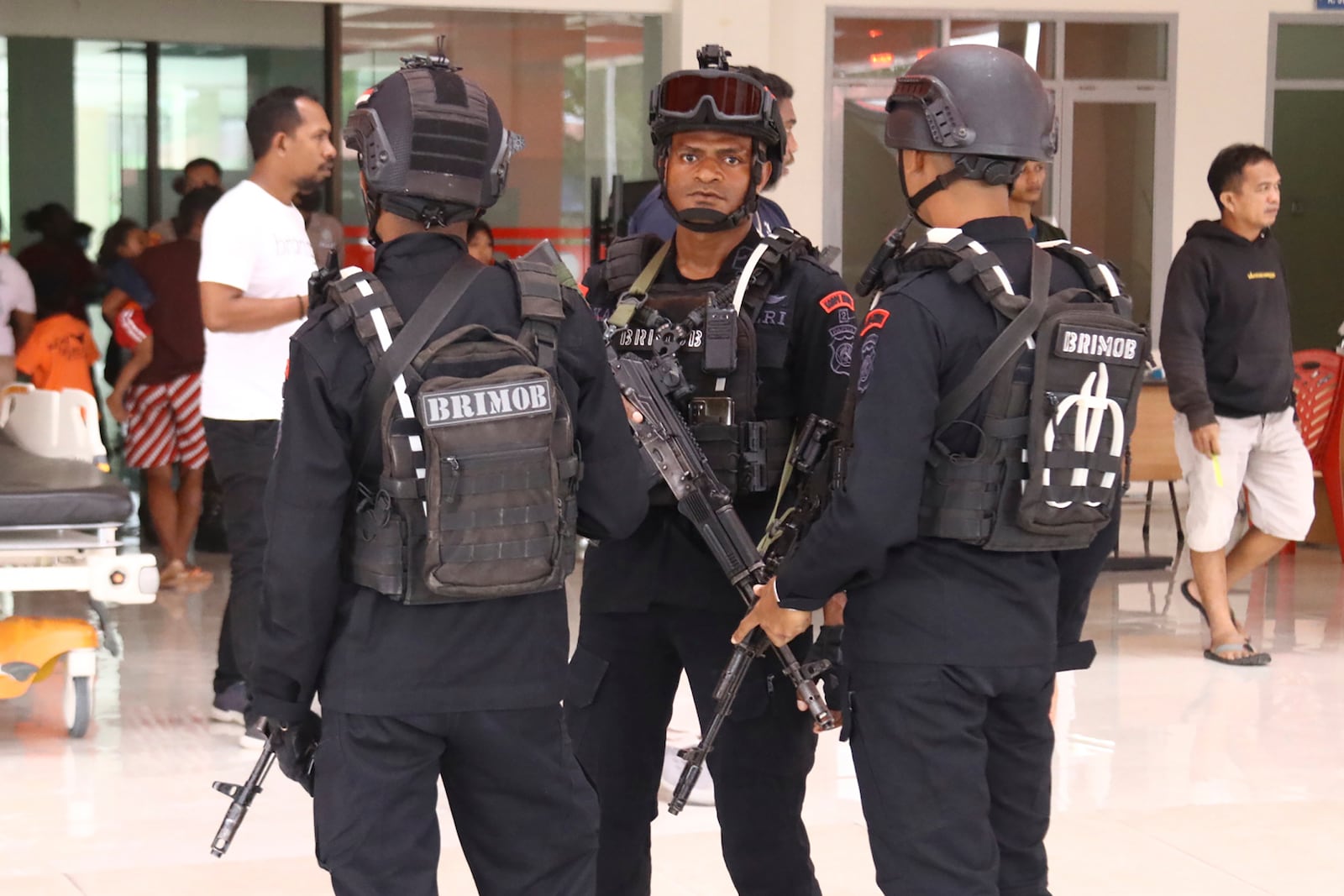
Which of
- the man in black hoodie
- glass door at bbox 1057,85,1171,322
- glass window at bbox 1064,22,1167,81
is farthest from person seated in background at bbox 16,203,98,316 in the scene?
Result: glass window at bbox 1064,22,1167,81

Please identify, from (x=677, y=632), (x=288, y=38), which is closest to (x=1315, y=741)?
(x=677, y=632)

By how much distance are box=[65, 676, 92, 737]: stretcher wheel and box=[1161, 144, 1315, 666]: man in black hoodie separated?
12.2 ft

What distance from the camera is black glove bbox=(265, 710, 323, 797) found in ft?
8.06

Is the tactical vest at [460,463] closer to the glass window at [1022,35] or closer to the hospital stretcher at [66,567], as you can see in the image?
the hospital stretcher at [66,567]

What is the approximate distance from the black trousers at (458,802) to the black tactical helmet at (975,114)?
101 centimetres

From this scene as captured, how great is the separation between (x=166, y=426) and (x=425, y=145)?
581cm

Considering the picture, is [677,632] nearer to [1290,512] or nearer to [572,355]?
[572,355]

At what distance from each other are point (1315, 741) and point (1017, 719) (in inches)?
118

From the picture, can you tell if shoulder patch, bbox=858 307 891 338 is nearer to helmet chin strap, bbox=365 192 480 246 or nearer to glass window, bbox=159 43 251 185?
helmet chin strap, bbox=365 192 480 246

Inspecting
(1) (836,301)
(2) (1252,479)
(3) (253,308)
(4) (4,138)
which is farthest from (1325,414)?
(4) (4,138)

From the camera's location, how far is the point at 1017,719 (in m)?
2.59

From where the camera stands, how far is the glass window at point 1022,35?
10492 mm

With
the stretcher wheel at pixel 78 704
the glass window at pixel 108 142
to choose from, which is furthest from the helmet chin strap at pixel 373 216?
the glass window at pixel 108 142

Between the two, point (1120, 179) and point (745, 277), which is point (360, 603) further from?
point (1120, 179)
